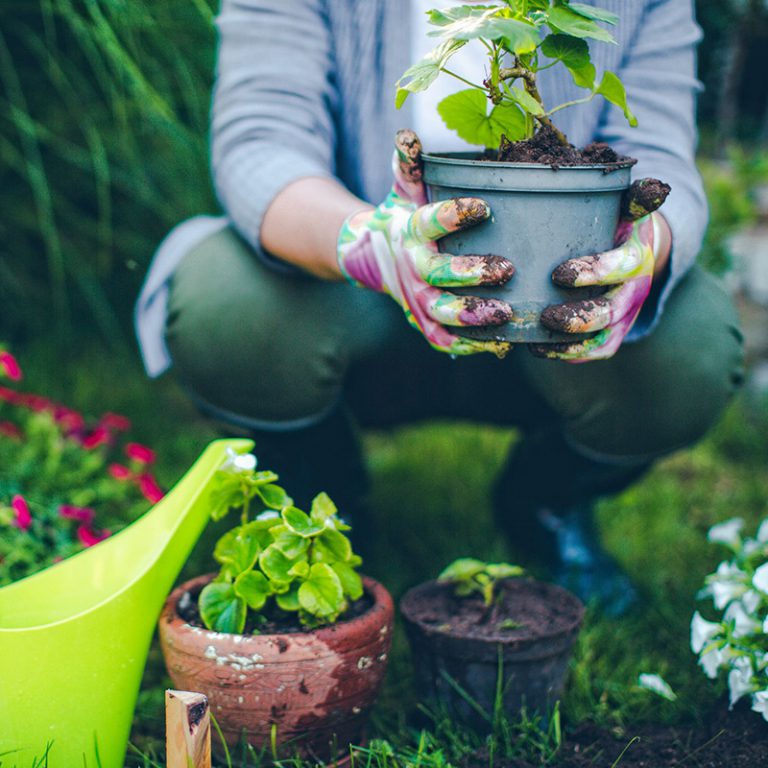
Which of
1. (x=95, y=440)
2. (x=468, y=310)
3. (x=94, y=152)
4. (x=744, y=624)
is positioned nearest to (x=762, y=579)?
(x=744, y=624)

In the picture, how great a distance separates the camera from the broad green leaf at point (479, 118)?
38.3 inches

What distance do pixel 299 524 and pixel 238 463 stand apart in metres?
0.10

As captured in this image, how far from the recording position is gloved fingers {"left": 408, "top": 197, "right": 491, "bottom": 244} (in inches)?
35.1

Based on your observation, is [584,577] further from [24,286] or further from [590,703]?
[24,286]

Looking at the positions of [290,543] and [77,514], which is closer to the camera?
[290,543]

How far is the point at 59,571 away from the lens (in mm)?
1080

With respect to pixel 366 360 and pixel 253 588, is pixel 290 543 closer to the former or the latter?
pixel 253 588

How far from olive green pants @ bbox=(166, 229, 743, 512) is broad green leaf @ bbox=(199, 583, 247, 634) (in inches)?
14.7

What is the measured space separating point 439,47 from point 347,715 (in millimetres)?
691

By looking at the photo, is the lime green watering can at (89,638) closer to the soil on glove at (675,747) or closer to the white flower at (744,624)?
the soil on glove at (675,747)

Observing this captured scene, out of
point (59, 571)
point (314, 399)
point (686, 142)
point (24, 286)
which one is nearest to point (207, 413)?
point (314, 399)

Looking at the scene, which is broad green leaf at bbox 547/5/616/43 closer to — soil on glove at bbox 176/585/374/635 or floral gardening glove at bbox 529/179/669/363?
floral gardening glove at bbox 529/179/669/363

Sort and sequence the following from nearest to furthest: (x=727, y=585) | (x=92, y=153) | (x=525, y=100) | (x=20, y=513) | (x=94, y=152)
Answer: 1. (x=525, y=100)
2. (x=727, y=585)
3. (x=20, y=513)
4. (x=94, y=152)
5. (x=92, y=153)

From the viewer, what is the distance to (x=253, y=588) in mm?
1008
